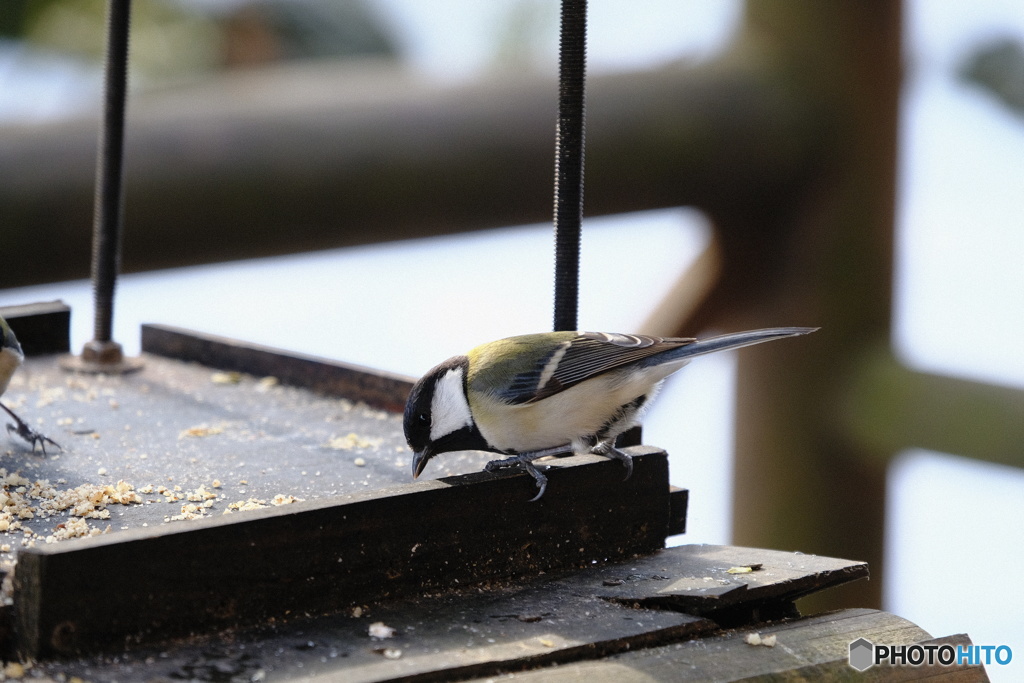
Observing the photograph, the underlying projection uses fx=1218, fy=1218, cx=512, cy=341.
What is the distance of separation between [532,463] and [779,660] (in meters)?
0.46

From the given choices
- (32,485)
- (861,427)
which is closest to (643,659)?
(32,485)

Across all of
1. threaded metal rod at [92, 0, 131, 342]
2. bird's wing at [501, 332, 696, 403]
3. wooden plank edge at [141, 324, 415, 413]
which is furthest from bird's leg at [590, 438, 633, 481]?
threaded metal rod at [92, 0, 131, 342]

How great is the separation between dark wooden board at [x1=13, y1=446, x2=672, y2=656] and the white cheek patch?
235mm

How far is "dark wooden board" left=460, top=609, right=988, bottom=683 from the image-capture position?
4.74 feet

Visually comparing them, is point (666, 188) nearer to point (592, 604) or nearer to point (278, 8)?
point (592, 604)

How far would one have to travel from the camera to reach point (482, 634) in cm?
152

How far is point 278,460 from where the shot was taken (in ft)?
6.81

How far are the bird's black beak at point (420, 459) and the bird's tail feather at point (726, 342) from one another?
42 cm

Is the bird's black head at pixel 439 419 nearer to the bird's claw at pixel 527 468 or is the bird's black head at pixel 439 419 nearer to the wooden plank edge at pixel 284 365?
the bird's claw at pixel 527 468

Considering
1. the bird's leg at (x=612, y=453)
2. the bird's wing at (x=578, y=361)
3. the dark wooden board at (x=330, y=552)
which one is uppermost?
the bird's wing at (x=578, y=361)

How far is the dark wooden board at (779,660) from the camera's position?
1.45m

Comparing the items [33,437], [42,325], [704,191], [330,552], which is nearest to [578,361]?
[330,552]

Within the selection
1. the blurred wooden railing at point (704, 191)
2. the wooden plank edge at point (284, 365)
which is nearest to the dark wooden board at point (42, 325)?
the blurred wooden railing at point (704, 191)

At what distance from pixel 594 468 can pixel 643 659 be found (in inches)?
15.9
